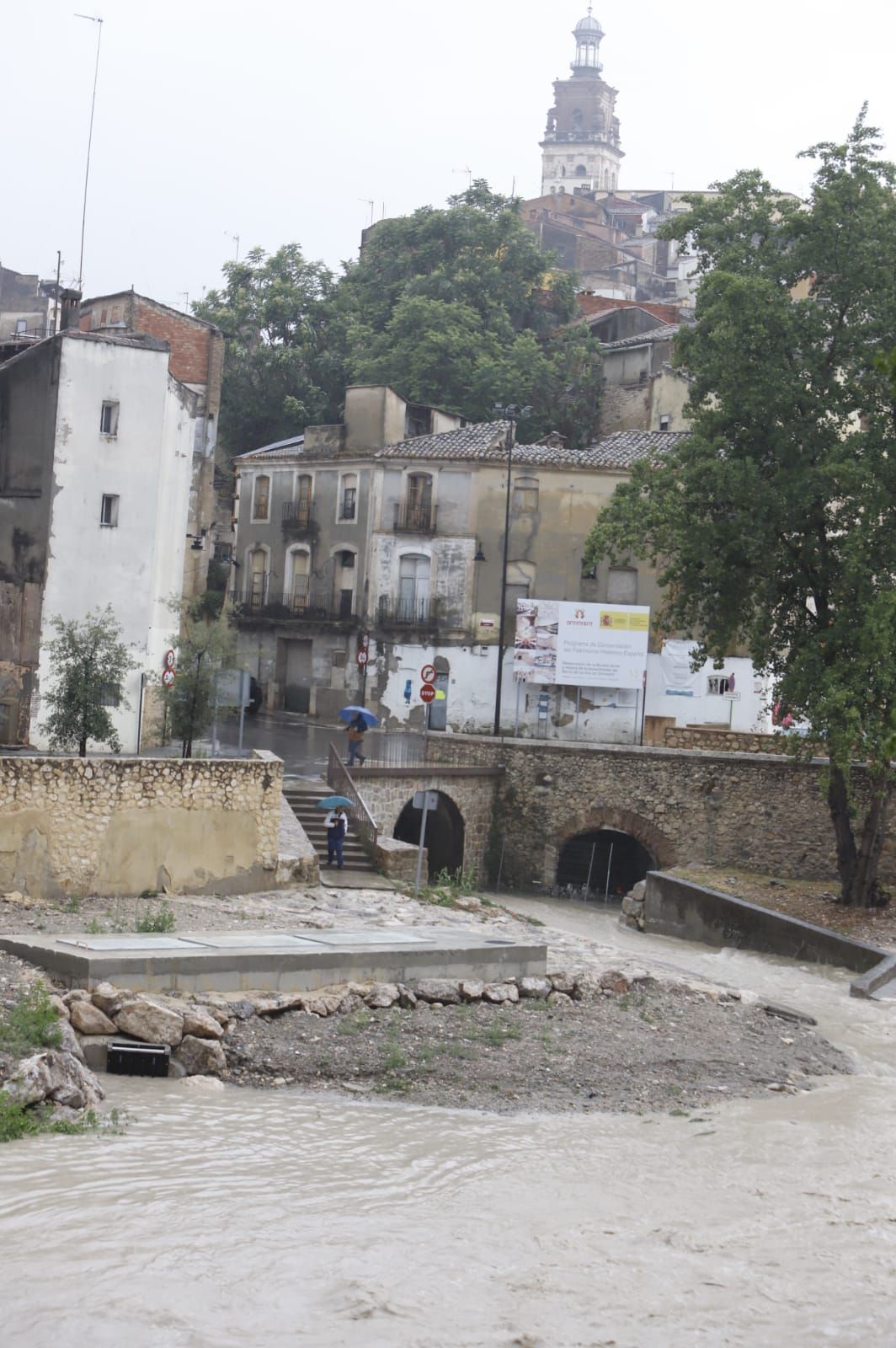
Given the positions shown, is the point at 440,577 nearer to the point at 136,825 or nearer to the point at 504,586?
the point at 504,586

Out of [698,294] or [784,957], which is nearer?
[784,957]

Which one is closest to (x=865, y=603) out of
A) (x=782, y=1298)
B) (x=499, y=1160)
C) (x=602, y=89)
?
(x=499, y=1160)

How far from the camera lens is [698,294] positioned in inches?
1075

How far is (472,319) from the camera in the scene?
5847 centimetres

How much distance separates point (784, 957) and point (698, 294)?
11.6 meters

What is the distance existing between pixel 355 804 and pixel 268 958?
39.9 ft

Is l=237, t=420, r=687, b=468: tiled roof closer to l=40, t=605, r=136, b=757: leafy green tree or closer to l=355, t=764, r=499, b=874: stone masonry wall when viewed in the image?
l=355, t=764, r=499, b=874: stone masonry wall

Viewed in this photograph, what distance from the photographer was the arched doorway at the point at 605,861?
1499 inches

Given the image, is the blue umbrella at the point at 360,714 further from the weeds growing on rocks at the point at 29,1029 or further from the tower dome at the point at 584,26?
the tower dome at the point at 584,26

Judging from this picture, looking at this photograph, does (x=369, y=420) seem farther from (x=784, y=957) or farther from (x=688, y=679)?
(x=784, y=957)

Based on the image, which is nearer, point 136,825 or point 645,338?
point 136,825

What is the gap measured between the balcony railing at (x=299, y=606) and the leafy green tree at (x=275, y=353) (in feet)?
40.4

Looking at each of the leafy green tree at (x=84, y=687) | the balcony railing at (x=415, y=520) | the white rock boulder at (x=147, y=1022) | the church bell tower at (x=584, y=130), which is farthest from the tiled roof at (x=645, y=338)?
the church bell tower at (x=584, y=130)

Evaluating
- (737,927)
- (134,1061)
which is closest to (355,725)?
(737,927)
